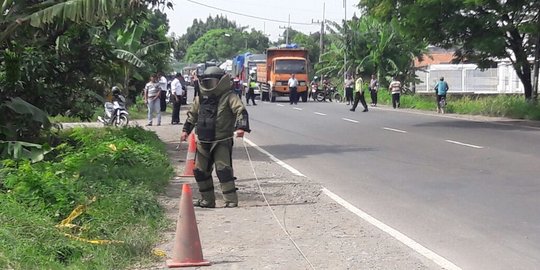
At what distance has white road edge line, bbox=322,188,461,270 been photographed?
7.13 metres

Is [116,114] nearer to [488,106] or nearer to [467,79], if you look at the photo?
[488,106]

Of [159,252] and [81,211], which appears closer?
[159,252]

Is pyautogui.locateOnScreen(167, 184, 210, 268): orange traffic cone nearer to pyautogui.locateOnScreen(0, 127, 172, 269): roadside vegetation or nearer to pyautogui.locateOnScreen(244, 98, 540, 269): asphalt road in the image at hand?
pyautogui.locateOnScreen(0, 127, 172, 269): roadside vegetation

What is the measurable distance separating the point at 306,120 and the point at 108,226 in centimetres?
2061

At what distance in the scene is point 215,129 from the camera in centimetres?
1012

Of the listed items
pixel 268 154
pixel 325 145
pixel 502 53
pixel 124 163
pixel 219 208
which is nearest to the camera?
pixel 219 208

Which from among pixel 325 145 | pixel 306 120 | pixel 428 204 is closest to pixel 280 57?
pixel 306 120

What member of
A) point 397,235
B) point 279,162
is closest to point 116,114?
point 279,162

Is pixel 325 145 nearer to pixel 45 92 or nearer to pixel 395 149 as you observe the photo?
pixel 395 149

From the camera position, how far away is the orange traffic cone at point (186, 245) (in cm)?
704

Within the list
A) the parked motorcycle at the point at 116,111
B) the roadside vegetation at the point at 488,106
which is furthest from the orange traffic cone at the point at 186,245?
the roadside vegetation at the point at 488,106

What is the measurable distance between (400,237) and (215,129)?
9.83ft

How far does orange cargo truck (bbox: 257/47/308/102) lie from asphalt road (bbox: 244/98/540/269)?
24612mm

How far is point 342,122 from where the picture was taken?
27234 mm
